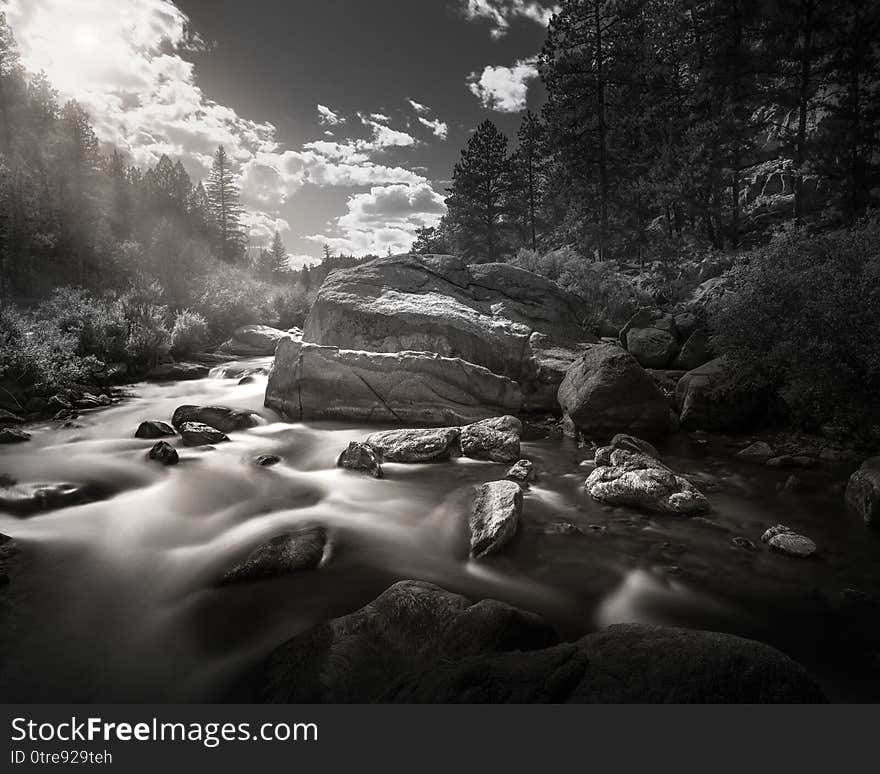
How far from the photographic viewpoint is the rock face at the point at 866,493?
5289 millimetres

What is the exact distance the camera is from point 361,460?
7570 mm

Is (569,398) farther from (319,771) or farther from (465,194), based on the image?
(465,194)

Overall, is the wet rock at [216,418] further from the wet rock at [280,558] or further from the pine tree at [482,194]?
the pine tree at [482,194]

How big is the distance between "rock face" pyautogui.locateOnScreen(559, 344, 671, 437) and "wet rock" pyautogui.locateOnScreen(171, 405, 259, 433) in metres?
7.00

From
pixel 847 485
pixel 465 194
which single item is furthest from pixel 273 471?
pixel 465 194

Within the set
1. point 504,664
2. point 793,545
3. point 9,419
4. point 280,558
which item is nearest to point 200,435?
point 9,419

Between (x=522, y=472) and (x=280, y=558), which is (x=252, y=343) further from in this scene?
(x=280, y=558)

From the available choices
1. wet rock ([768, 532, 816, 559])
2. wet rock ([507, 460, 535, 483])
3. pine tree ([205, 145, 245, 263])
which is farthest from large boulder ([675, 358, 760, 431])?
pine tree ([205, 145, 245, 263])

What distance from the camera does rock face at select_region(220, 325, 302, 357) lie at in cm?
2334

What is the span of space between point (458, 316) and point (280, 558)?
8.01m

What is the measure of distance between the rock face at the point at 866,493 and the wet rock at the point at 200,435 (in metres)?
9.89

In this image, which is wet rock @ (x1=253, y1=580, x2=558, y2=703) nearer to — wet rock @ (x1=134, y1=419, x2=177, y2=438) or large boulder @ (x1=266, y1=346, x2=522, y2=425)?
large boulder @ (x1=266, y1=346, x2=522, y2=425)

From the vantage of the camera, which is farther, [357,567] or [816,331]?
[816,331]

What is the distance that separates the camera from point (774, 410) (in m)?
9.04
